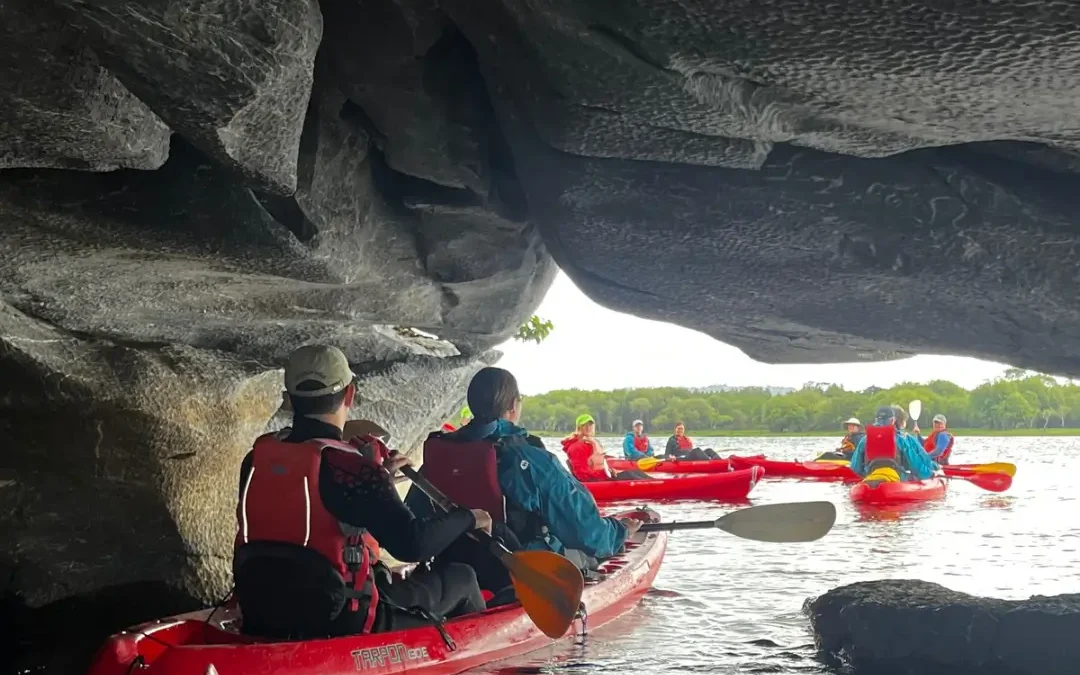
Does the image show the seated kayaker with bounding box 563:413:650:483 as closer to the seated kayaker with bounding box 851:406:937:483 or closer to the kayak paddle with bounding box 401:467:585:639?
the seated kayaker with bounding box 851:406:937:483

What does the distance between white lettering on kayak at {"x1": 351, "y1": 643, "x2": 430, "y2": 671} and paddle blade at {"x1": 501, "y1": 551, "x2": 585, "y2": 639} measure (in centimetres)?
55

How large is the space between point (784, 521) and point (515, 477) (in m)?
1.86

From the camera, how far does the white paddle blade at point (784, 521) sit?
5.42 m

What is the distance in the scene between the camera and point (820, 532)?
5.40 meters

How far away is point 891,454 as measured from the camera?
1304 cm

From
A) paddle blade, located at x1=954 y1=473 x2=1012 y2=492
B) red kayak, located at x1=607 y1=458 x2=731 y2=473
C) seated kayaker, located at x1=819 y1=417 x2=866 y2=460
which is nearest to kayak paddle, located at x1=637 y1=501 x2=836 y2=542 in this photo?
red kayak, located at x1=607 y1=458 x2=731 y2=473

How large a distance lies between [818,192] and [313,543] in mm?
2271

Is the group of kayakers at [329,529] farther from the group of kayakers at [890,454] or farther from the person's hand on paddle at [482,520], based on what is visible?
the group of kayakers at [890,454]

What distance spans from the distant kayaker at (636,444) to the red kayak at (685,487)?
15.7ft

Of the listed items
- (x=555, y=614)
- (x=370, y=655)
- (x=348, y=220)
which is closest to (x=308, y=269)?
(x=348, y=220)

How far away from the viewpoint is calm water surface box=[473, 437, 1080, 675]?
16.6 feet

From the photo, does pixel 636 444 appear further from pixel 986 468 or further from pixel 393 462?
pixel 393 462

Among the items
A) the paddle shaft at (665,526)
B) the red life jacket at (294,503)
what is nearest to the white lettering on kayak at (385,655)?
the red life jacket at (294,503)

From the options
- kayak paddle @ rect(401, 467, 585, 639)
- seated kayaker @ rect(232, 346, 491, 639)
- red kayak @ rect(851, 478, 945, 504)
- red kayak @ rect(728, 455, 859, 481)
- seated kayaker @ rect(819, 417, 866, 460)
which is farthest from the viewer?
seated kayaker @ rect(819, 417, 866, 460)
